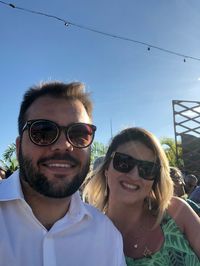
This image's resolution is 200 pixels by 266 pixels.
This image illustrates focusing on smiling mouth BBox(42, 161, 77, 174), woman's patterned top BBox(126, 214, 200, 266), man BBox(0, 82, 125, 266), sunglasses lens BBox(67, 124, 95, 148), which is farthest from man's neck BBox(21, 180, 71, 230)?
woman's patterned top BBox(126, 214, 200, 266)

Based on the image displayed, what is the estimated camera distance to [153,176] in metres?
2.52

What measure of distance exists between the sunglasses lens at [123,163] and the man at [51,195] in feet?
2.06

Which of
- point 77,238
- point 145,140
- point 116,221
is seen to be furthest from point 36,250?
point 145,140

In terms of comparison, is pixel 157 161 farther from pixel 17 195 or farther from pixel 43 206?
pixel 17 195

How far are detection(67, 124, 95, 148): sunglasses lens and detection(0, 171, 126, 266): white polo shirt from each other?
1.02 ft

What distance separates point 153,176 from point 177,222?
335 mm

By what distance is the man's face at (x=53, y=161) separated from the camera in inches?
67.0

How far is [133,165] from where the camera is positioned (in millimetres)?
2484

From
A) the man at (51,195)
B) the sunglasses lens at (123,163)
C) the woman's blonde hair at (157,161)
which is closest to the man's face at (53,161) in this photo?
the man at (51,195)

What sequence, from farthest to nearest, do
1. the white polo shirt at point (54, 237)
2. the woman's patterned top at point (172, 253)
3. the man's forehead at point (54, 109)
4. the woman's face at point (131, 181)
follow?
the woman's face at point (131, 181), the woman's patterned top at point (172, 253), the man's forehead at point (54, 109), the white polo shirt at point (54, 237)

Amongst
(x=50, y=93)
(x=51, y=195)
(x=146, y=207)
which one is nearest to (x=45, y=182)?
(x=51, y=195)

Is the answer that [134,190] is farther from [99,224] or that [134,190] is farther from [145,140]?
[99,224]

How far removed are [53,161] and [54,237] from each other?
1.10ft

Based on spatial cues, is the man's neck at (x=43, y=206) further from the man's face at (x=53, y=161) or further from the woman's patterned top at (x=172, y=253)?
the woman's patterned top at (x=172, y=253)
